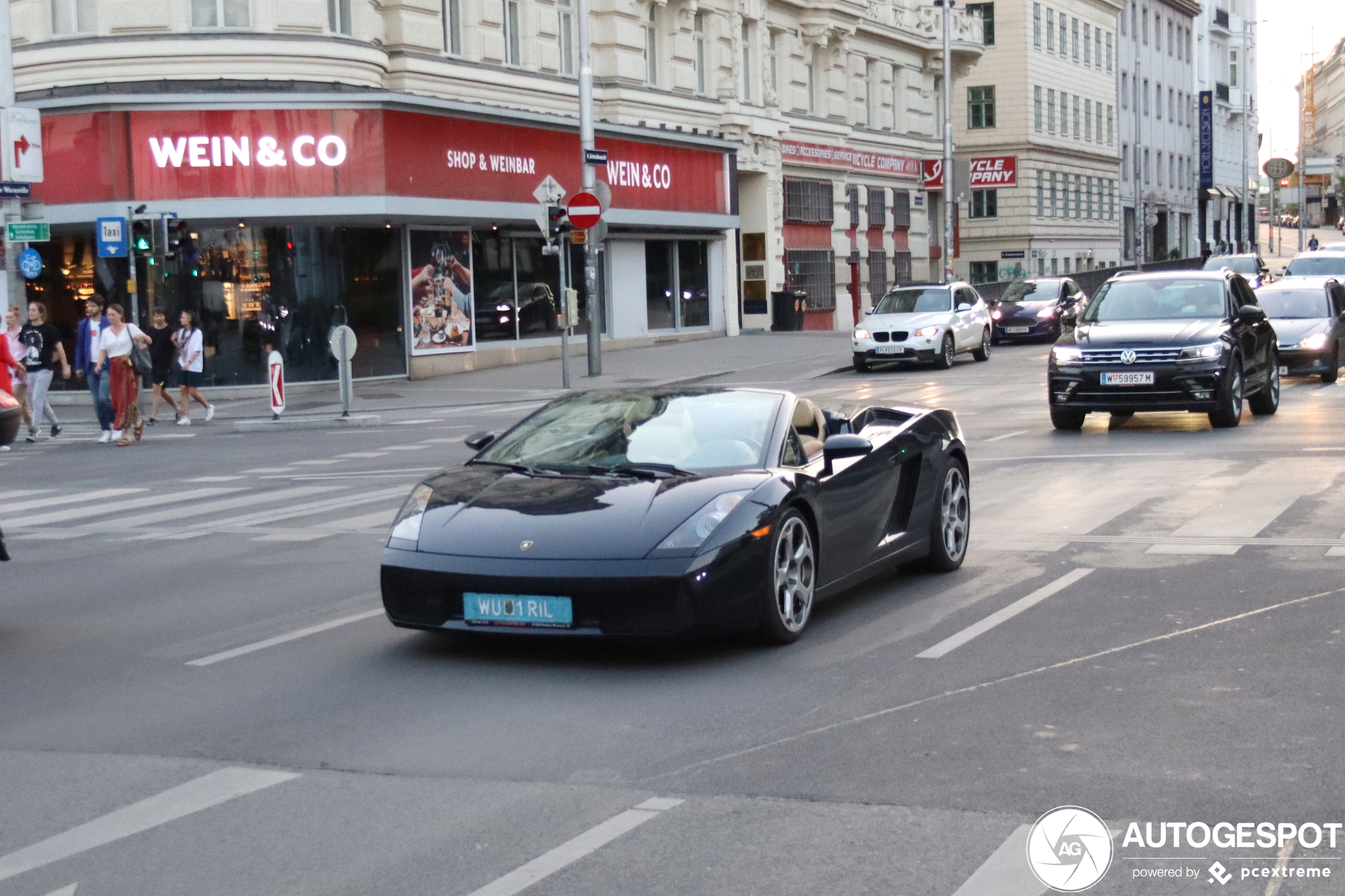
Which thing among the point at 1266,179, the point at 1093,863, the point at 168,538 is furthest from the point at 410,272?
the point at 1266,179

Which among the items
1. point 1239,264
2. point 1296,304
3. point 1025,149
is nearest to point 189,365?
point 1296,304

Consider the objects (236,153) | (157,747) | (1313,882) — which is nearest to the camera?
(1313,882)

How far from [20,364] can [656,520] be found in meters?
18.0

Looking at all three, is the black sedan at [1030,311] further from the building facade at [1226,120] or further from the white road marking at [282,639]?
the building facade at [1226,120]

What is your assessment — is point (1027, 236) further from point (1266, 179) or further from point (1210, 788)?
point (1266, 179)

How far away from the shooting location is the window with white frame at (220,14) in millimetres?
29500

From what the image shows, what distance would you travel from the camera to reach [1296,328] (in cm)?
2594

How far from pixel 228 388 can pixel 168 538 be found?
58.5 feet

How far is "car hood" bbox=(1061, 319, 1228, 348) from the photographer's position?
59.5ft

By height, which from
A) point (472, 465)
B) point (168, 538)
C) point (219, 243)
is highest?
point (219, 243)

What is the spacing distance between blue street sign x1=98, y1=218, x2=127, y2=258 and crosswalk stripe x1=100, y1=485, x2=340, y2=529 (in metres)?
14.0

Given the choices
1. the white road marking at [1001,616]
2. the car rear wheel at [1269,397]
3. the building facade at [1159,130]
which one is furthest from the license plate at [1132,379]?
the building facade at [1159,130]

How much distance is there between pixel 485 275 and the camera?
34.7 metres

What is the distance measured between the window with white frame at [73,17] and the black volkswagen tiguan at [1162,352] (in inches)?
731
